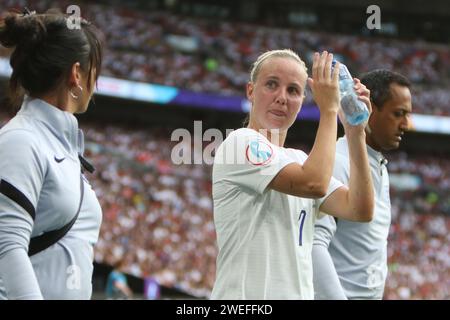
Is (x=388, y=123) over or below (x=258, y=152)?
over

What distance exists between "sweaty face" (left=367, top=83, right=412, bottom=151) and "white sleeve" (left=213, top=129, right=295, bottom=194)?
131 centimetres

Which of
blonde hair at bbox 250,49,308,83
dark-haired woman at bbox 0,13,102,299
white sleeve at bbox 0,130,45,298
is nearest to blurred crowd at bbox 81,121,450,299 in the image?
blonde hair at bbox 250,49,308,83

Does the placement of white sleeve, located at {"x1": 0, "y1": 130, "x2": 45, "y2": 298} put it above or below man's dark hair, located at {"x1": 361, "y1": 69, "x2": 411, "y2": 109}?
below

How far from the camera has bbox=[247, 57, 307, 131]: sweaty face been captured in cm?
280

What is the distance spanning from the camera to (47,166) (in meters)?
2.15

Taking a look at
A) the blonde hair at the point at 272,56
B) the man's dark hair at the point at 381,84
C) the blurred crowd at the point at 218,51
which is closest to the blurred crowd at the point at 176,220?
the blurred crowd at the point at 218,51

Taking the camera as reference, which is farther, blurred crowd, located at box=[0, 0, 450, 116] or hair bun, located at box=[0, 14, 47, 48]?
blurred crowd, located at box=[0, 0, 450, 116]

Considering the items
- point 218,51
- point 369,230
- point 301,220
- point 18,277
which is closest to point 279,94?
point 301,220

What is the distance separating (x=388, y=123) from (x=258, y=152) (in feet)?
4.85

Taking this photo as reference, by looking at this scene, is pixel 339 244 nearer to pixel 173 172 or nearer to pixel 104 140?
pixel 173 172

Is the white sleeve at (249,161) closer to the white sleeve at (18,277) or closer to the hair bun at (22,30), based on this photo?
the hair bun at (22,30)

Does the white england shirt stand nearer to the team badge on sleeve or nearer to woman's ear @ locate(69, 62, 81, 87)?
the team badge on sleeve

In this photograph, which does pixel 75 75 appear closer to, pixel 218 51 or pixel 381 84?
pixel 381 84

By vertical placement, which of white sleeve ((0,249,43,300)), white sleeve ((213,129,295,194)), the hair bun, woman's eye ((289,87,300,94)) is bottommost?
white sleeve ((0,249,43,300))
